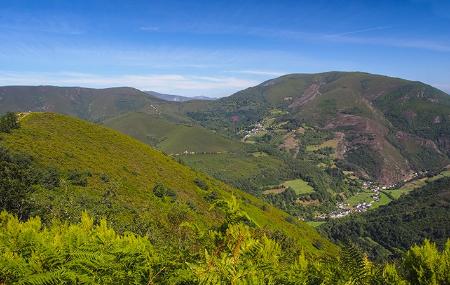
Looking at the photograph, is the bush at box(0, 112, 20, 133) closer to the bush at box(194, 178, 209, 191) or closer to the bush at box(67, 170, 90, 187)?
the bush at box(67, 170, 90, 187)

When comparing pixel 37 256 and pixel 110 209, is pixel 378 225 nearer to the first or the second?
pixel 110 209

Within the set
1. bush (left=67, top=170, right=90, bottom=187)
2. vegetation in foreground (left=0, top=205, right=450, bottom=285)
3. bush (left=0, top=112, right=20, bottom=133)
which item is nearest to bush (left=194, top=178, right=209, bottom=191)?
bush (left=67, top=170, right=90, bottom=187)

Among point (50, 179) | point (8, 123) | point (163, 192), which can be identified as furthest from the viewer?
point (8, 123)

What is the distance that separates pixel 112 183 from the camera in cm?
8775

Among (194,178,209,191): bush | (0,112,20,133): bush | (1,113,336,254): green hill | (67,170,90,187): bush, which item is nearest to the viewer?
(1,113,336,254): green hill

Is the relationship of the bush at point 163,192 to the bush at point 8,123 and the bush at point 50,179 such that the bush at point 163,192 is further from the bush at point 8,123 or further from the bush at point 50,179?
the bush at point 8,123

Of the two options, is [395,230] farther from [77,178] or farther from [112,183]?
[77,178]

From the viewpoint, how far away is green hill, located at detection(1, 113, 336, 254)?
64.1 meters

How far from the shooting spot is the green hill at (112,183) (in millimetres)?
64062

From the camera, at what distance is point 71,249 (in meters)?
9.17

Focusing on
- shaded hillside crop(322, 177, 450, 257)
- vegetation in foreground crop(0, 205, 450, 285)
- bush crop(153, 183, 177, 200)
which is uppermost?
vegetation in foreground crop(0, 205, 450, 285)

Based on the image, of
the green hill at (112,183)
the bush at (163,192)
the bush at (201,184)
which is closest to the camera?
the green hill at (112,183)

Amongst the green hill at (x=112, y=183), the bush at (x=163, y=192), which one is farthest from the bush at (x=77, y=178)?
the bush at (x=163, y=192)

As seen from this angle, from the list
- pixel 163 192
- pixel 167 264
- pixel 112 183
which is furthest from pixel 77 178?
pixel 167 264
